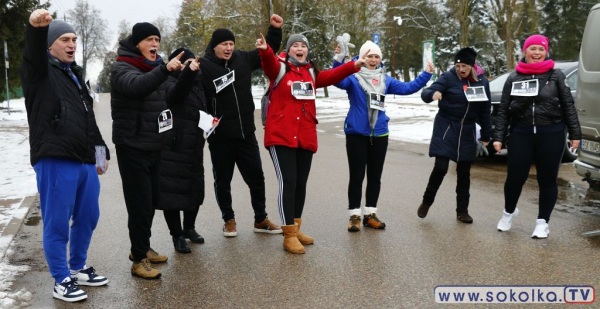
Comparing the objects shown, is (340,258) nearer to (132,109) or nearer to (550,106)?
(132,109)

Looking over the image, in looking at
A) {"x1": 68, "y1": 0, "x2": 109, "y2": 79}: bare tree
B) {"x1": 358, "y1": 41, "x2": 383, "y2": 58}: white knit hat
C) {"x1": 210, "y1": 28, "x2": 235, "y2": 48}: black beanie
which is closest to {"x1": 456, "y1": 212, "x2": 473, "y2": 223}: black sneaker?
{"x1": 358, "y1": 41, "x2": 383, "y2": 58}: white knit hat

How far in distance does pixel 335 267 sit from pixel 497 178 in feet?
16.9

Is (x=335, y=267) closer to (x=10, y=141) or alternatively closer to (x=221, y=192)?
(x=221, y=192)

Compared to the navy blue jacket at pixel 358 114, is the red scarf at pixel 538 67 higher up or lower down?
higher up

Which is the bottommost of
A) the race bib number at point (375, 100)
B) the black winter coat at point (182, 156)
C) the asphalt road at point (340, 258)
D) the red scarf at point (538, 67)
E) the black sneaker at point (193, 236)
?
the asphalt road at point (340, 258)

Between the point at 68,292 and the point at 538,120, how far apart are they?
4380 mm

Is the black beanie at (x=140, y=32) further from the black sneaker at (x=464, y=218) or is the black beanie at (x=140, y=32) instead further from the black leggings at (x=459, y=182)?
the black sneaker at (x=464, y=218)

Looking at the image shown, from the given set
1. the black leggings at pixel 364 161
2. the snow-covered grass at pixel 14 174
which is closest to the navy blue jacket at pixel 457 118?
the black leggings at pixel 364 161

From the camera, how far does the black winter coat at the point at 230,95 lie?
5.42 m

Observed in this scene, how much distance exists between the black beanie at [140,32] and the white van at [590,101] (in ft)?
15.4

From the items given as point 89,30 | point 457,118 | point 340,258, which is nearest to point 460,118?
point 457,118

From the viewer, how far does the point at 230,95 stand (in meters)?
5.48

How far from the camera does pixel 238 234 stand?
5.83 meters

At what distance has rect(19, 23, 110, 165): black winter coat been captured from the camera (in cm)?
376
